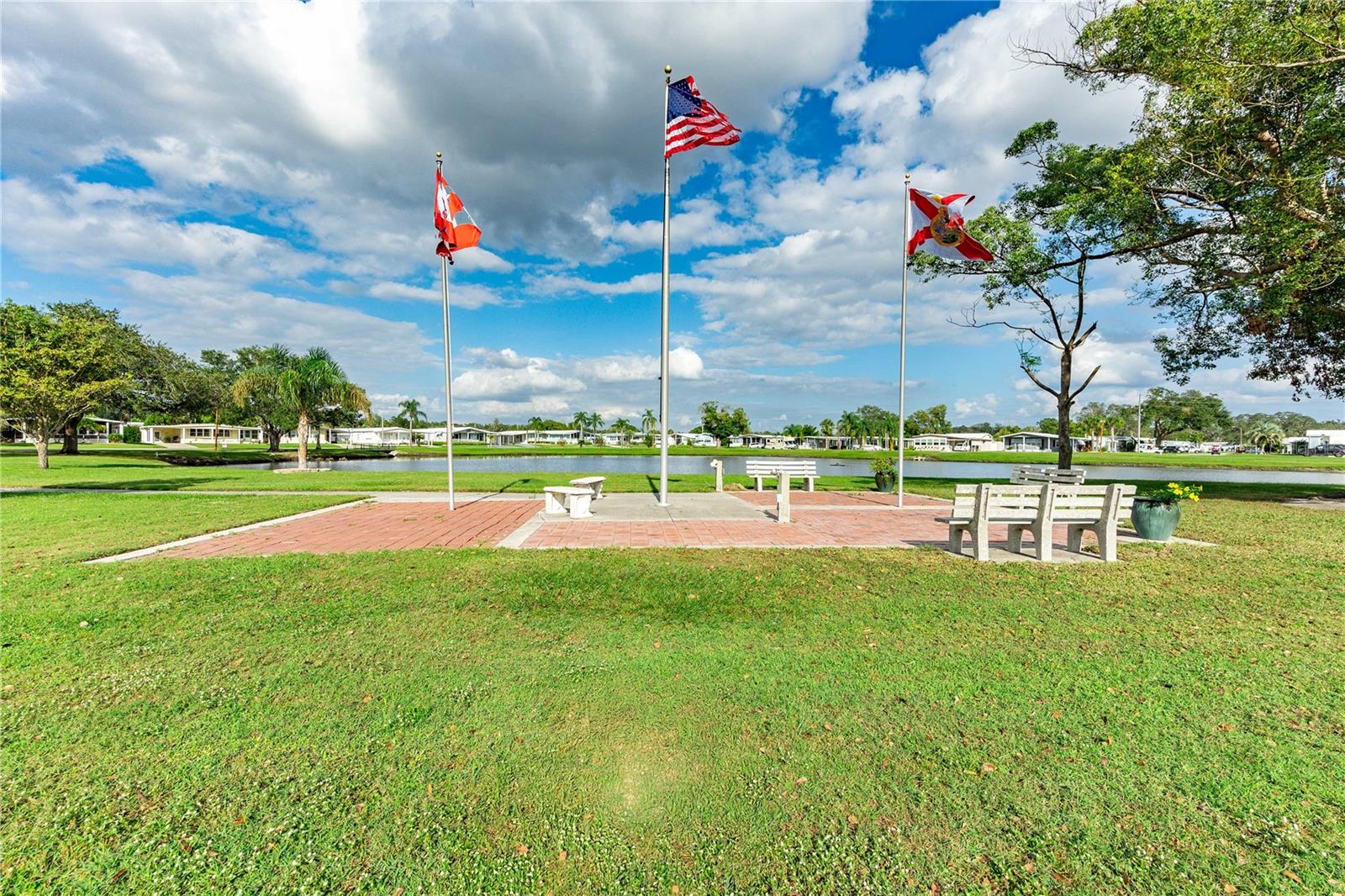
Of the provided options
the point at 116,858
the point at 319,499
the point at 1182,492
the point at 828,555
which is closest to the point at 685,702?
the point at 116,858

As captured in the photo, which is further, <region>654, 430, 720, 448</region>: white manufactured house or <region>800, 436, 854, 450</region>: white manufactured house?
<region>800, 436, 854, 450</region>: white manufactured house

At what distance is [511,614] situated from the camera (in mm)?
4738

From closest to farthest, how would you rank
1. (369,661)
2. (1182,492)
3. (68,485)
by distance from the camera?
(369,661) → (1182,492) → (68,485)

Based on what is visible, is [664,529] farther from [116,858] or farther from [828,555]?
[116,858]

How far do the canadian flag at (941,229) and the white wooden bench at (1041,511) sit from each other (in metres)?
7.20

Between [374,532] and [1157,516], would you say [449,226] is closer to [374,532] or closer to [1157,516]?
[374,532]

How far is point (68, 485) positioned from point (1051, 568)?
883 inches

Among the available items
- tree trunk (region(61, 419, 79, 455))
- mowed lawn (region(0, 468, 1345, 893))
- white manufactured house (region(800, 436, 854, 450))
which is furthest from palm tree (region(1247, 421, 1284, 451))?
tree trunk (region(61, 419, 79, 455))

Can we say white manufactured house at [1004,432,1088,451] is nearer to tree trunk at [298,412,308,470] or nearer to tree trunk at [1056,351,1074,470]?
tree trunk at [1056,351,1074,470]

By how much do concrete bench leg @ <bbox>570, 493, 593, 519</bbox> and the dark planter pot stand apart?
8.64 m

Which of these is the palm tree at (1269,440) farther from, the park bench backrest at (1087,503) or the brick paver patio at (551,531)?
the park bench backrest at (1087,503)

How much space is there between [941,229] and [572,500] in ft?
33.1

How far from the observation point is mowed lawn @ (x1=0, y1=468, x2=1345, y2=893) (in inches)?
80.0

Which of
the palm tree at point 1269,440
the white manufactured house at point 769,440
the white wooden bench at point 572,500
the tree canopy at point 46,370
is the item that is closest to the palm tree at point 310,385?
the tree canopy at point 46,370
